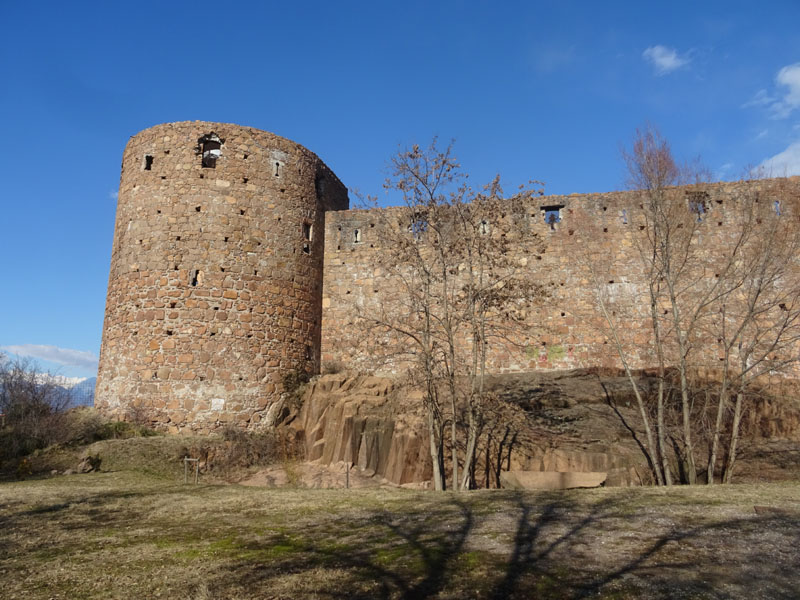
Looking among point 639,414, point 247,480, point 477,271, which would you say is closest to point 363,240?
point 477,271

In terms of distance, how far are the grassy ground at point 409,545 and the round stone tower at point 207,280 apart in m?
6.36

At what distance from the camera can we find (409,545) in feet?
21.5

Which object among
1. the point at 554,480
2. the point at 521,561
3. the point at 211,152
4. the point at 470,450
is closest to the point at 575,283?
the point at 554,480

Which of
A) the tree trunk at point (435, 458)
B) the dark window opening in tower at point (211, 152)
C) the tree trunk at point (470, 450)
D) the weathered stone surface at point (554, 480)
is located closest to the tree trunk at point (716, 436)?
the weathered stone surface at point (554, 480)

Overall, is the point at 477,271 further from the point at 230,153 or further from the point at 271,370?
the point at 230,153

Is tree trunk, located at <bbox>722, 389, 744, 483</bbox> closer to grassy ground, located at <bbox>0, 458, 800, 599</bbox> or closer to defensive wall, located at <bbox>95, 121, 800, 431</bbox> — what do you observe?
grassy ground, located at <bbox>0, 458, 800, 599</bbox>

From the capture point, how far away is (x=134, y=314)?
17.0m

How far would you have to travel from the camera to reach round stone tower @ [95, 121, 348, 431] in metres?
16.6

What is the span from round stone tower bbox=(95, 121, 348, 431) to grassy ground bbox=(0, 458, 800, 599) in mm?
6364

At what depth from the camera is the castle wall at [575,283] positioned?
18312mm

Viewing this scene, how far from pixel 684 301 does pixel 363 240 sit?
10374mm

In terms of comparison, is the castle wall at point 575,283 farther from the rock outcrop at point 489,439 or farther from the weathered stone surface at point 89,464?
the weathered stone surface at point 89,464

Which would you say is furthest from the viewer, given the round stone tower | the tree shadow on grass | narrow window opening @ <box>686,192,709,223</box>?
narrow window opening @ <box>686,192,709,223</box>

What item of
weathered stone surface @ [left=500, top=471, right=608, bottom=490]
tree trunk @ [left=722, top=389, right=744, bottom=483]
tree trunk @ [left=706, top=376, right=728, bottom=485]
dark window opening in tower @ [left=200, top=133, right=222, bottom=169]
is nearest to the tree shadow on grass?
weathered stone surface @ [left=500, top=471, right=608, bottom=490]
